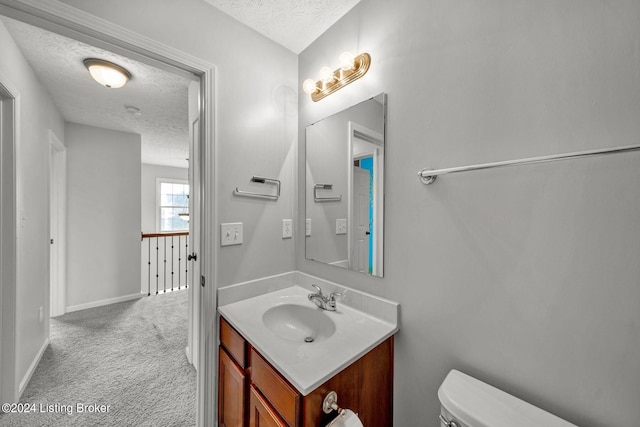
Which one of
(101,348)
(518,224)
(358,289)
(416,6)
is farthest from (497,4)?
(101,348)

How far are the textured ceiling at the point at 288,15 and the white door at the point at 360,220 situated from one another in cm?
82

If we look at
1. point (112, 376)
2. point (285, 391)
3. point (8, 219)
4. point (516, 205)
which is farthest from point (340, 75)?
point (112, 376)

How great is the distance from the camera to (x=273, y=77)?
1.47m

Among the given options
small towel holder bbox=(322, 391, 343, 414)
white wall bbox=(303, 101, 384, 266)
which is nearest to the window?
white wall bbox=(303, 101, 384, 266)

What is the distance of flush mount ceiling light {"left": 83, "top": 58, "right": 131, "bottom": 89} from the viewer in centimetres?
169

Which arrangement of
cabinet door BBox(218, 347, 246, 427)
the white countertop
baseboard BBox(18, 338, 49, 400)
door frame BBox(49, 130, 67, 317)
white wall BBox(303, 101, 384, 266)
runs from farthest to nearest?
door frame BBox(49, 130, 67, 317)
baseboard BBox(18, 338, 49, 400)
white wall BBox(303, 101, 384, 266)
cabinet door BBox(218, 347, 246, 427)
the white countertop

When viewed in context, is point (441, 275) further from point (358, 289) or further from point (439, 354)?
point (358, 289)

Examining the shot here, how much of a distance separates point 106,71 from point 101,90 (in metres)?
0.62

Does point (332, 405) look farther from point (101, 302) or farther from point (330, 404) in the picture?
point (101, 302)

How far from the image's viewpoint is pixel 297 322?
1.27 metres

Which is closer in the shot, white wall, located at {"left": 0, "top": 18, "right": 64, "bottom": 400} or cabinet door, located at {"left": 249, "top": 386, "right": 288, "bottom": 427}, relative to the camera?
cabinet door, located at {"left": 249, "top": 386, "right": 288, "bottom": 427}

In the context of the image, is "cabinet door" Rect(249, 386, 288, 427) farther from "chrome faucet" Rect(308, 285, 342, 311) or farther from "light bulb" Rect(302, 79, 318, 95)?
"light bulb" Rect(302, 79, 318, 95)

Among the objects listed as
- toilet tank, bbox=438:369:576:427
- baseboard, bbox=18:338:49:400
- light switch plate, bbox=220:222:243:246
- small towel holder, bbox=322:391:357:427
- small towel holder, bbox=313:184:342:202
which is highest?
small towel holder, bbox=313:184:342:202

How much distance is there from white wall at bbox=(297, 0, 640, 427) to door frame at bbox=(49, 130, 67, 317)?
369cm
